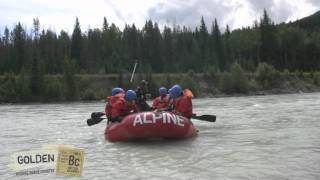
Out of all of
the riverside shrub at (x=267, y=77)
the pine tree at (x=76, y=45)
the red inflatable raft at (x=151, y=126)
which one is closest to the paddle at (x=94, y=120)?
the red inflatable raft at (x=151, y=126)

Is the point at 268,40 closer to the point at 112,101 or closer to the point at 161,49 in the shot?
the point at 161,49

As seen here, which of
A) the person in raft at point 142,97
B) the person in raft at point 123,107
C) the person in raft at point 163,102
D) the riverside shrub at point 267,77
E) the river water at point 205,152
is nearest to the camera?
the river water at point 205,152

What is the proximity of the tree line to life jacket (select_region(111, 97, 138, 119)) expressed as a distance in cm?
8690

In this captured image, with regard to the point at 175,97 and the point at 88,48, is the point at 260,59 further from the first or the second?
the point at 175,97

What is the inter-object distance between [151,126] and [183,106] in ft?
9.77

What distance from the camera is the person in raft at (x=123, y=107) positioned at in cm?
1747

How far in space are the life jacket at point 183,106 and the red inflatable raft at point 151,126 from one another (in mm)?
1463

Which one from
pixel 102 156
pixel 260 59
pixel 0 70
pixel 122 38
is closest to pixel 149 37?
pixel 122 38

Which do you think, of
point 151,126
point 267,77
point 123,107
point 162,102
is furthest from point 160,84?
point 151,126

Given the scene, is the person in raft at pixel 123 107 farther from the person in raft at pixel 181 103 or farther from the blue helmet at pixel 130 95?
the person in raft at pixel 181 103

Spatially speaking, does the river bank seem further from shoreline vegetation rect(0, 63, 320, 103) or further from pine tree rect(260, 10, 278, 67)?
pine tree rect(260, 10, 278, 67)

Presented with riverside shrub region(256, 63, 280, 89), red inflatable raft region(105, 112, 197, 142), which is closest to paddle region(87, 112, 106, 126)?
red inflatable raft region(105, 112, 197, 142)

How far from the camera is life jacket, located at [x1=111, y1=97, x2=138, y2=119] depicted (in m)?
17.5

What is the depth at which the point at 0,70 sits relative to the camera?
339ft
